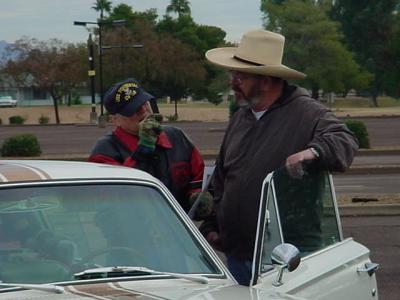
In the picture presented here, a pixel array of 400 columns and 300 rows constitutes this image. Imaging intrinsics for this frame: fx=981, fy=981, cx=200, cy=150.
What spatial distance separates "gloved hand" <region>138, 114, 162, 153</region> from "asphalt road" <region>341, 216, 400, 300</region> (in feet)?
12.0

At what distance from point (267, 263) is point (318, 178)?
0.72 m

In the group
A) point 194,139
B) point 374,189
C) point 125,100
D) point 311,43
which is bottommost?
point 311,43

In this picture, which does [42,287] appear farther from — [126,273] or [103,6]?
[103,6]

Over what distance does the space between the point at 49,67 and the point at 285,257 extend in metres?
60.5

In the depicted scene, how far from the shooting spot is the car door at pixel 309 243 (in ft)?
14.1

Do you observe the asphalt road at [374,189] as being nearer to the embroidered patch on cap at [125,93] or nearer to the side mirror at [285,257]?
the embroidered patch on cap at [125,93]

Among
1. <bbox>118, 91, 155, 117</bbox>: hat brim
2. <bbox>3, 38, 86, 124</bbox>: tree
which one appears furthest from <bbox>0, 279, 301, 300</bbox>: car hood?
<bbox>3, 38, 86, 124</bbox>: tree

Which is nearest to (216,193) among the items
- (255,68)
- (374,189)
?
(255,68)

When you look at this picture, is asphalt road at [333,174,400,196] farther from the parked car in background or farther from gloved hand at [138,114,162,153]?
the parked car in background

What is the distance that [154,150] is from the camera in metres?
5.84

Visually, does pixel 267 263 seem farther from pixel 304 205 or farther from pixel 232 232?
pixel 232 232

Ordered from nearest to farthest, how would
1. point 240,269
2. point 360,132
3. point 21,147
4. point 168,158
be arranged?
point 240,269
point 168,158
point 21,147
point 360,132

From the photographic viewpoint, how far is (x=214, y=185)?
18.2ft

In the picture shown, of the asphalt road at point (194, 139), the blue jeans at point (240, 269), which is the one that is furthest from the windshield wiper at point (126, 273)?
the asphalt road at point (194, 139)
